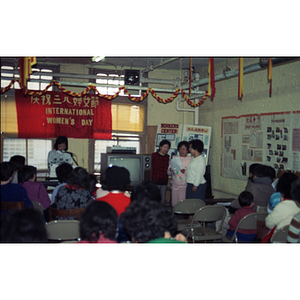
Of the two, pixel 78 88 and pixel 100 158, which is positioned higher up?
pixel 78 88

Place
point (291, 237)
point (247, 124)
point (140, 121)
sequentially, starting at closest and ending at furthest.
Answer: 1. point (291, 237)
2. point (247, 124)
3. point (140, 121)

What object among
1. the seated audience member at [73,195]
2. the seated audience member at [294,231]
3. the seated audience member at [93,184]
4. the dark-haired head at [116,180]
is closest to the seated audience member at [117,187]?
the dark-haired head at [116,180]

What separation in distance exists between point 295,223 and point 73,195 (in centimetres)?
175

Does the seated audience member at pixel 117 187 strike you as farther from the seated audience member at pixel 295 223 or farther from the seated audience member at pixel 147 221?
the seated audience member at pixel 295 223

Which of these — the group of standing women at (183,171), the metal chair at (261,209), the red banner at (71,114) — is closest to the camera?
the metal chair at (261,209)

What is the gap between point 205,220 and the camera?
3.16 meters

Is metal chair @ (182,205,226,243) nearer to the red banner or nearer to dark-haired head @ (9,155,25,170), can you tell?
dark-haired head @ (9,155,25,170)

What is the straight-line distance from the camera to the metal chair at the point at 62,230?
2480 mm

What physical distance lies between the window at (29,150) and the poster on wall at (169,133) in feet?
10.7

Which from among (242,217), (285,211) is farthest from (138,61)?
(285,211)

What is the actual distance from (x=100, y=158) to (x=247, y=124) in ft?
8.23
